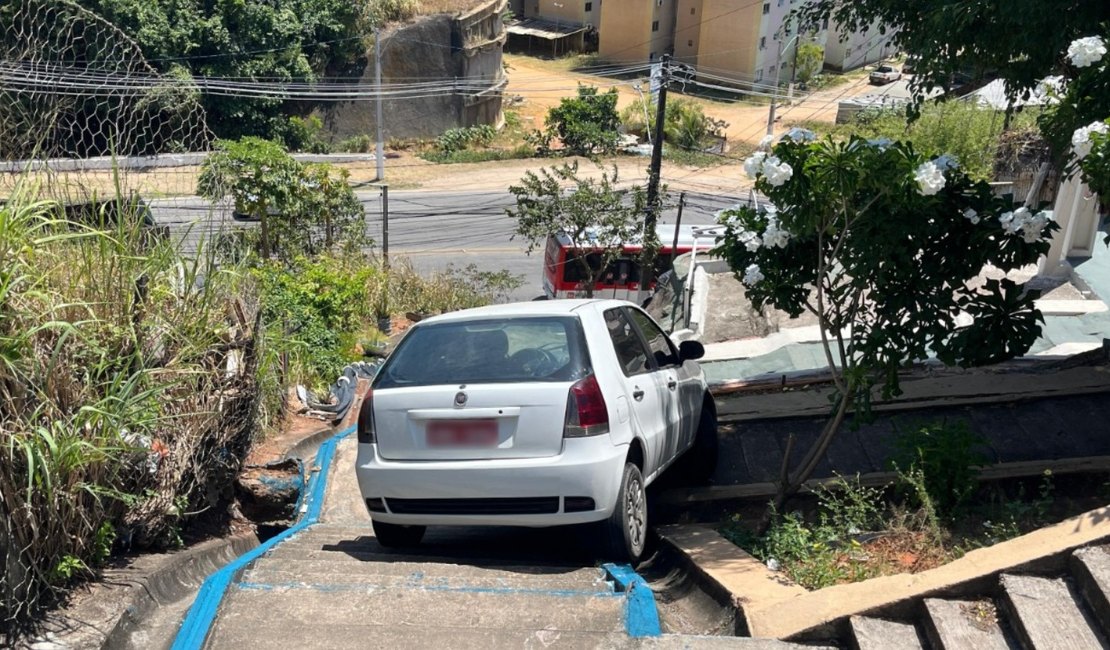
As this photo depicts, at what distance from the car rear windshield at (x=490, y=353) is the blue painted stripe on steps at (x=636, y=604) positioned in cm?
112

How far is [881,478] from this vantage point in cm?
687

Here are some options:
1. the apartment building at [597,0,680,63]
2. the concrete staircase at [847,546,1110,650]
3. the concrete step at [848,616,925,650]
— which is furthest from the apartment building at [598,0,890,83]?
the concrete step at [848,616,925,650]

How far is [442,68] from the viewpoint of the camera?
4759 centimetres

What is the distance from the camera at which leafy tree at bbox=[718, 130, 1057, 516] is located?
19.3 ft

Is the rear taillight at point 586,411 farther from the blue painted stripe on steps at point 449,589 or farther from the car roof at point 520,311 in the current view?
the blue painted stripe on steps at point 449,589

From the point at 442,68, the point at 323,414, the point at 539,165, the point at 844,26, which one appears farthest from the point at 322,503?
the point at 442,68

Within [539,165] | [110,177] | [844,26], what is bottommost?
[539,165]

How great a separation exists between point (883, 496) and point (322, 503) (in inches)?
161

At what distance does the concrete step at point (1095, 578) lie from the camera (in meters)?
4.26

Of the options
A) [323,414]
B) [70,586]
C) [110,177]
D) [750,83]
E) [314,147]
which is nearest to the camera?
[70,586]

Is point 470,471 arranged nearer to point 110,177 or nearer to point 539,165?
point 110,177

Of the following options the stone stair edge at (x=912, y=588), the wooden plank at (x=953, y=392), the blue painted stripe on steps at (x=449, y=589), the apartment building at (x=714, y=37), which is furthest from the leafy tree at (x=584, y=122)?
the stone stair edge at (x=912, y=588)

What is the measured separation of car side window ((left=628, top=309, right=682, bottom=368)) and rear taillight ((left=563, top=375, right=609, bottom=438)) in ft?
4.73

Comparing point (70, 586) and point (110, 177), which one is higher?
point (110, 177)
